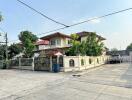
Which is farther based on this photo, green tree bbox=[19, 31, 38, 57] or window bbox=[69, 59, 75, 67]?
green tree bbox=[19, 31, 38, 57]

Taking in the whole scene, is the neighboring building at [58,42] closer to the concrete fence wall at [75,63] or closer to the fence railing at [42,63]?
the concrete fence wall at [75,63]

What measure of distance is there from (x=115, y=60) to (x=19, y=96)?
35.4 m

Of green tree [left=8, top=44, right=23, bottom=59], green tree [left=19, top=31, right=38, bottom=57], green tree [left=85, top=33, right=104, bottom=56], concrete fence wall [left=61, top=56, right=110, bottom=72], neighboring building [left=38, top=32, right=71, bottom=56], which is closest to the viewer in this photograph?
concrete fence wall [left=61, top=56, right=110, bottom=72]

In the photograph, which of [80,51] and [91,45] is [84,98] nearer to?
[80,51]

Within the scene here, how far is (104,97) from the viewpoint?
30.0 ft

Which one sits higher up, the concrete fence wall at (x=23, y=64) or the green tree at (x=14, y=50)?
the green tree at (x=14, y=50)

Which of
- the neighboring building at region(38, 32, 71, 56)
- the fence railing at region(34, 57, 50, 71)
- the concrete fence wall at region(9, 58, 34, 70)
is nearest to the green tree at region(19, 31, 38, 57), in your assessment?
the neighboring building at region(38, 32, 71, 56)

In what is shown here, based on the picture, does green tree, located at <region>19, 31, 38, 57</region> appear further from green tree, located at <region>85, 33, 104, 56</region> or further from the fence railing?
green tree, located at <region>85, 33, 104, 56</region>

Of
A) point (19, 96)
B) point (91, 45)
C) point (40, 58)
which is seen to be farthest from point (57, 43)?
point (19, 96)

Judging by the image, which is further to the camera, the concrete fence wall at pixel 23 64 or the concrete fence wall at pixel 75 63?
the concrete fence wall at pixel 23 64

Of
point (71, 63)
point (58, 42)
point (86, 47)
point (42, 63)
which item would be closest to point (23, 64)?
point (42, 63)

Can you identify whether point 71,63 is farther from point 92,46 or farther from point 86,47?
point 92,46

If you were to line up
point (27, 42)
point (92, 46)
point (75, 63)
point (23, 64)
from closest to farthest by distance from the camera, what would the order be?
point (75, 63) < point (23, 64) < point (92, 46) < point (27, 42)

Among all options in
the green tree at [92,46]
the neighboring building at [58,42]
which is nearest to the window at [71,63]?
the green tree at [92,46]
